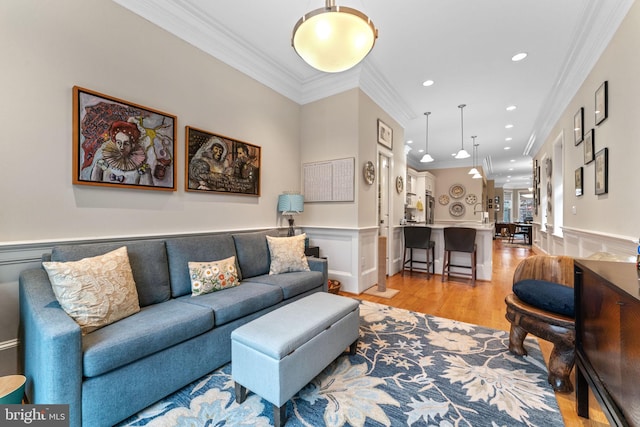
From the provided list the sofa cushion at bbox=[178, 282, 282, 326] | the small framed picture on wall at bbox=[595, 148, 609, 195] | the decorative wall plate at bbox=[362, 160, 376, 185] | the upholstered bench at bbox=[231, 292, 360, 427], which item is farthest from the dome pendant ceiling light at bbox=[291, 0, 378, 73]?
the small framed picture on wall at bbox=[595, 148, 609, 195]

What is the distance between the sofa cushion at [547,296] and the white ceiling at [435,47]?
244 centimetres

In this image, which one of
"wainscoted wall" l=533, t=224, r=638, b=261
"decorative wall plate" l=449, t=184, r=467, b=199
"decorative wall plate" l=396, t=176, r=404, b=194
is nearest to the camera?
"wainscoted wall" l=533, t=224, r=638, b=261

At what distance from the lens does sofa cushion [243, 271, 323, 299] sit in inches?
98.2

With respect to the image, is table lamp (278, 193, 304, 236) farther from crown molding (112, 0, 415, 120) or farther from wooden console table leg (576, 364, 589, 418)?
wooden console table leg (576, 364, 589, 418)

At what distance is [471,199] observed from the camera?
9.04 m

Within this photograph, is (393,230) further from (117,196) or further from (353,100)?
(117,196)

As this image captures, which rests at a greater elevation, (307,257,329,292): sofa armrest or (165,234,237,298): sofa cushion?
(165,234,237,298): sofa cushion

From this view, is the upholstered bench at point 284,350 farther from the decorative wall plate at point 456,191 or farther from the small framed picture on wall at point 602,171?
the decorative wall plate at point 456,191

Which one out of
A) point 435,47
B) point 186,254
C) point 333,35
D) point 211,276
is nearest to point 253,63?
point 333,35

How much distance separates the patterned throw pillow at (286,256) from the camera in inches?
115

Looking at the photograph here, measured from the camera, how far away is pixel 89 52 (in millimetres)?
2055

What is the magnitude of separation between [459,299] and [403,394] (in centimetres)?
227

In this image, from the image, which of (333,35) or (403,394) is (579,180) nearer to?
(403,394)

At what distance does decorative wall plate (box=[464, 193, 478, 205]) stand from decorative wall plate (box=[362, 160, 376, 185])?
21.5 feet
